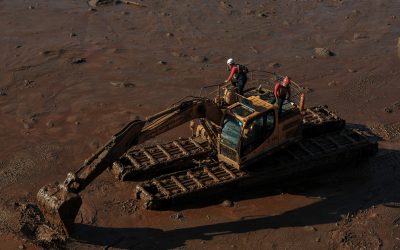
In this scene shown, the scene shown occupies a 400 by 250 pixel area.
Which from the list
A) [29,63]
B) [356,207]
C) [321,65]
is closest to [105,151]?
[356,207]

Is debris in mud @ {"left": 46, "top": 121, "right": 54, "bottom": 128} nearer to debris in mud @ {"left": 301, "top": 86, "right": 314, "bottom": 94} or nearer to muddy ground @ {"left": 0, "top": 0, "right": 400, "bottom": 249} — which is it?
muddy ground @ {"left": 0, "top": 0, "right": 400, "bottom": 249}

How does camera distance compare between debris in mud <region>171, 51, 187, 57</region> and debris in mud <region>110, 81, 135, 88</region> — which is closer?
debris in mud <region>110, 81, 135, 88</region>

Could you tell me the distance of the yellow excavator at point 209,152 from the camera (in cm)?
1424

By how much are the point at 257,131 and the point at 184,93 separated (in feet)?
22.7

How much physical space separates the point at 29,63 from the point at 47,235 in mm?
11783

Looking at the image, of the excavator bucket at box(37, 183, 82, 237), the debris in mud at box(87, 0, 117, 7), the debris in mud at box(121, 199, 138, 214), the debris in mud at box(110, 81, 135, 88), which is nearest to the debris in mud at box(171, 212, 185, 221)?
the debris in mud at box(121, 199, 138, 214)

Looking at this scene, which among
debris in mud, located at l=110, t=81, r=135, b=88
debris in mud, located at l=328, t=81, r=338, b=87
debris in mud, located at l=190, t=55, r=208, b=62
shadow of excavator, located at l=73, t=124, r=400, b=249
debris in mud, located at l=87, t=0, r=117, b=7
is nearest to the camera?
shadow of excavator, located at l=73, t=124, r=400, b=249

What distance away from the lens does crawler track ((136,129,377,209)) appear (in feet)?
51.5

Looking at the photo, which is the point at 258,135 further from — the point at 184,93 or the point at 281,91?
the point at 184,93

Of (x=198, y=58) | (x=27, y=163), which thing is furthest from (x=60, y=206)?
(x=198, y=58)

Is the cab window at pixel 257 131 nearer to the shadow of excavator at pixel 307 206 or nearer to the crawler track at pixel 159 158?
the shadow of excavator at pixel 307 206

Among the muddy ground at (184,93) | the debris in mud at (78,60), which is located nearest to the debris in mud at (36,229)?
the muddy ground at (184,93)

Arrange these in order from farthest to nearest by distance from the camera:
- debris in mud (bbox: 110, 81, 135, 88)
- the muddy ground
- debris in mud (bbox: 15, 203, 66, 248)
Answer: debris in mud (bbox: 110, 81, 135, 88) < the muddy ground < debris in mud (bbox: 15, 203, 66, 248)

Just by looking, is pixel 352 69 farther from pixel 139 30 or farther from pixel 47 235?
pixel 47 235
